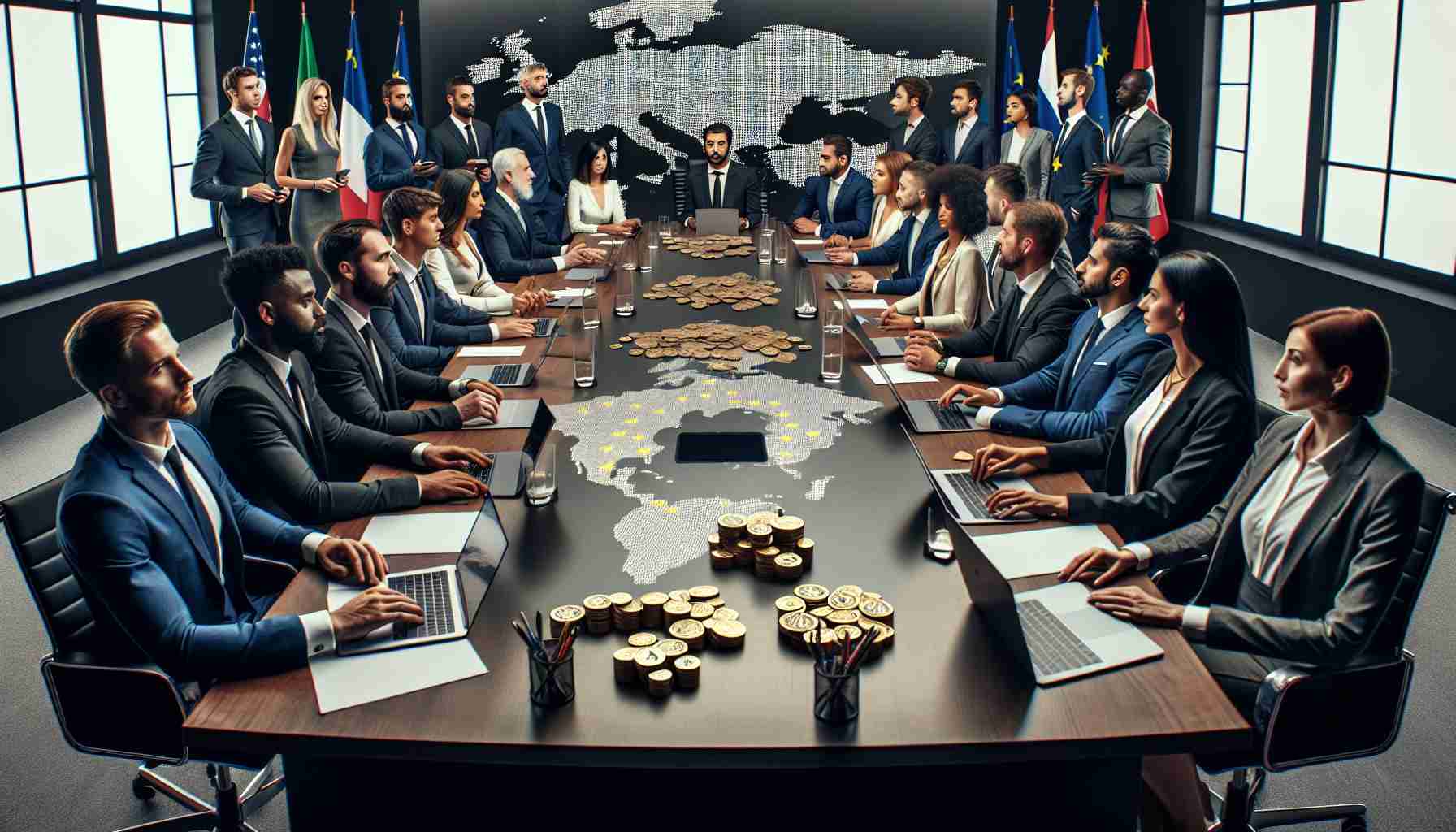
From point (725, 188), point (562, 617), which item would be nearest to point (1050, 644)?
point (562, 617)

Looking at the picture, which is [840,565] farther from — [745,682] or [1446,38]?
[1446,38]

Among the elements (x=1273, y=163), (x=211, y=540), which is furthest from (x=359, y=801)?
(x=1273, y=163)

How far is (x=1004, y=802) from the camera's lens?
2445mm

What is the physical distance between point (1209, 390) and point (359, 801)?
7.32ft

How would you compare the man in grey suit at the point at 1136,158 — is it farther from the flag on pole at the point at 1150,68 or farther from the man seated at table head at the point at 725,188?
the man seated at table head at the point at 725,188

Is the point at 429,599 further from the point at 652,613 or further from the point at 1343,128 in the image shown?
the point at 1343,128

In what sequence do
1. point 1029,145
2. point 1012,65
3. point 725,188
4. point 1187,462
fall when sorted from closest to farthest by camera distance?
1. point 1187,462
2. point 725,188
3. point 1029,145
4. point 1012,65

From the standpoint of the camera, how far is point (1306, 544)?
2.66 m

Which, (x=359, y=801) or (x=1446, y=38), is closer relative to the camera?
(x=359, y=801)

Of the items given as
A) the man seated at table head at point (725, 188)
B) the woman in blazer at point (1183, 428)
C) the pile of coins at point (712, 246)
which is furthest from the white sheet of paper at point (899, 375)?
the man seated at table head at point (725, 188)

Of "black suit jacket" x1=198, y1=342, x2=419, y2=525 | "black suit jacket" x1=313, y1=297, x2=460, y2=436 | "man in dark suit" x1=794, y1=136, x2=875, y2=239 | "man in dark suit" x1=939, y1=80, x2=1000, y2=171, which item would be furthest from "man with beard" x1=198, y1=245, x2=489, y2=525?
"man in dark suit" x1=939, y1=80, x2=1000, y2=171

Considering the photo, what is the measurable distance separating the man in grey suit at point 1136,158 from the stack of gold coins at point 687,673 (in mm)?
6918

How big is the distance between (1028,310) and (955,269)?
28.9 inches

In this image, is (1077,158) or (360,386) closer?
(360,386)
